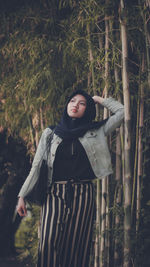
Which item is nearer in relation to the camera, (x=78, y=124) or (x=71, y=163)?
(x=71, y=163)

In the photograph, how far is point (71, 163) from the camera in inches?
96.0

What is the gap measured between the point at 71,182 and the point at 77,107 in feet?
1.49

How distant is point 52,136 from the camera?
2.54 meters

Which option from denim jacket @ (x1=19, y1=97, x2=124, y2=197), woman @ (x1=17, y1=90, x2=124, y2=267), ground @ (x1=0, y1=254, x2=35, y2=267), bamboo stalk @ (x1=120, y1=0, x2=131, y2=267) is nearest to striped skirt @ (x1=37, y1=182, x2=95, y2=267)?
woman @ (x1=17, y1=90, x2=124, y2=267)

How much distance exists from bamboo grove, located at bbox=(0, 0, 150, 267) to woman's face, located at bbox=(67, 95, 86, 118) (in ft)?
0.95

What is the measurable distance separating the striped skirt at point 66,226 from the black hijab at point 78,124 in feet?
1.00

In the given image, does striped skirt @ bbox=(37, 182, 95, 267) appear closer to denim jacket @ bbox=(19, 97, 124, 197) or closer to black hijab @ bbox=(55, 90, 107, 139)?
denim jacket @ bbox=(19, 97, 124, 197)

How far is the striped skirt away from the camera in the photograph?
2354 mm

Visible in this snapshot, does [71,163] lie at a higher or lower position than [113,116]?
lower

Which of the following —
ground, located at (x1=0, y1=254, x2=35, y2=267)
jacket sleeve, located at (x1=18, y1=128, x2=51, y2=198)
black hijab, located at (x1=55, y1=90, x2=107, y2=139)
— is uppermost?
black hijab, located at (x1=55, y1=90, x2=107, y2=139)

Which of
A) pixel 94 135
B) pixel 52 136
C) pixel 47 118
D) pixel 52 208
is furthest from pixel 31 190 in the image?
pixel 47 118

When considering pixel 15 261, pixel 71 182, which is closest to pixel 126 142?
pixel 71 182

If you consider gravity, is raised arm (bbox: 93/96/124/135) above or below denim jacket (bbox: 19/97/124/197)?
above

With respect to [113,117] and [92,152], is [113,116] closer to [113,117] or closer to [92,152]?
[113,117]
